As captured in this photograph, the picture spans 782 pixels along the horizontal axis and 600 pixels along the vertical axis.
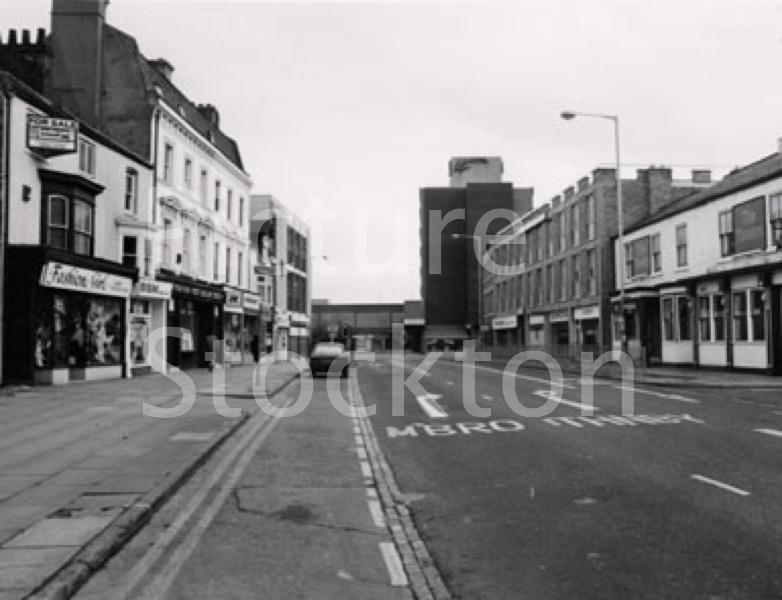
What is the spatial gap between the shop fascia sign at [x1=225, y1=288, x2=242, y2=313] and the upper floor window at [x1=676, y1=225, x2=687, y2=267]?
22.4 metres

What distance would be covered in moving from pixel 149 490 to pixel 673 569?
5.47 meters

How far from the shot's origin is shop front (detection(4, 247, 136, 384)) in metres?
22.8

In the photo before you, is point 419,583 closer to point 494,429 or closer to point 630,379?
point 494,429

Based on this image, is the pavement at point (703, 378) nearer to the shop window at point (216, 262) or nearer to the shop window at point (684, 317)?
the shop window at point (684, 317)

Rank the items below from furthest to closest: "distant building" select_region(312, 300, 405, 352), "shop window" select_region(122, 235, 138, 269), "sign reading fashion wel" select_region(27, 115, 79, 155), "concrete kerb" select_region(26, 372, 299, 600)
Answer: "distant building" select_region(312, 300, 405, 352), "shop window" select_region(122, 235, 138, 269), "sign reading fashion wel" select_region(27, 115, 79, 155), "concrete kerb" select_region(26, 372, 299, 600)

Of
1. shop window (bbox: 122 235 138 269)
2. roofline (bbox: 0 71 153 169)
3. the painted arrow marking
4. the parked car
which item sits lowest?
the painted arrow marking

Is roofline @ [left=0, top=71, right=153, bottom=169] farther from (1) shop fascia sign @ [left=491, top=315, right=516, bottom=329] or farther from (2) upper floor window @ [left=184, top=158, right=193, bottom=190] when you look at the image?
(1) shop fascia sign @ [left=491, top=315, right=516, bottom=329]

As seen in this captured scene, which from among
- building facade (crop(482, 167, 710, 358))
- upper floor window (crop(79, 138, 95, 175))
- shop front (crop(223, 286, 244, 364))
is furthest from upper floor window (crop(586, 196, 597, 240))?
upper floor window (crop(79, 138, 95, 175))

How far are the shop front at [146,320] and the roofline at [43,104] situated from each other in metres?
4.82

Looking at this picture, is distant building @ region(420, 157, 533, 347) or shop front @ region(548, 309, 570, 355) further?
distant building @ region(420, 157, 533, 347)

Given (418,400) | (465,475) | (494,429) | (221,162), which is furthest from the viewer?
(221,162)

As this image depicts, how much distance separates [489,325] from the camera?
88.4 metres

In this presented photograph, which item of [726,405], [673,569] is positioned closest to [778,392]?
[726,405]

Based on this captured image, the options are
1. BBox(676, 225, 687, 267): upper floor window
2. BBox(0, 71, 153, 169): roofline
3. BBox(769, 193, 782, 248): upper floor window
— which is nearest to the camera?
BBox(0, 71, 153, 169): roofline
